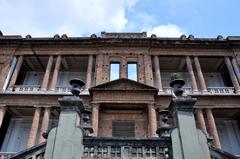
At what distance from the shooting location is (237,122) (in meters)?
17.9

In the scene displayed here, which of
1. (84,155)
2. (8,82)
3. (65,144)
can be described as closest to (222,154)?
(84,155)

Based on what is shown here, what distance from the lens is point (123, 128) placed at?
15.6 metres

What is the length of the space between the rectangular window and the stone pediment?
2.25m

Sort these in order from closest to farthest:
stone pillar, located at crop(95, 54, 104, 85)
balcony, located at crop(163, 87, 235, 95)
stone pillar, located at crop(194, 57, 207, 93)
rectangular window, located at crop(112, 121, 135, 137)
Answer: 1. rectangular window, located at crop(112, 121, 135, 137)
2. balcony, located at crop(163, 87, 235, 95)
3. stone pillar, located at crop(95, 54, 104, 85)
4. stone pillar, located at crop(194, 57, 207, 93)

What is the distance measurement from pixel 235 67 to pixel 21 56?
16600 millimetres

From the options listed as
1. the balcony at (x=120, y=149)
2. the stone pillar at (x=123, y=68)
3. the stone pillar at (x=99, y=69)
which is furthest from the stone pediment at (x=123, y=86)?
the balcony at (x=120, y=149)

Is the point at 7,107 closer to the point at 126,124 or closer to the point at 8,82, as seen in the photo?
the point at 8,82

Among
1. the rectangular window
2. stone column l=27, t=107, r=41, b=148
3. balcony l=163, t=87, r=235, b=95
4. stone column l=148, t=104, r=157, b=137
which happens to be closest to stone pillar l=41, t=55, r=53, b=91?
stone column l=27, t=107, r=41, b=148

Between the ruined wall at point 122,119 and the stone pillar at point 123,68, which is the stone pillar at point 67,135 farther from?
the stone pillar at point 123,68

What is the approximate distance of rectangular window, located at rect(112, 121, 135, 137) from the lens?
600 inches

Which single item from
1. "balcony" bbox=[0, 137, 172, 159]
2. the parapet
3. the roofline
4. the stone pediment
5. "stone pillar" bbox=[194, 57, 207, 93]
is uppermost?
the parapet

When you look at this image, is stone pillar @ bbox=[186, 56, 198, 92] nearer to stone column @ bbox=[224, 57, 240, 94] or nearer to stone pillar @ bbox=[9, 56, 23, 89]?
stone column @ bbox=[224, 57, 240, 94]

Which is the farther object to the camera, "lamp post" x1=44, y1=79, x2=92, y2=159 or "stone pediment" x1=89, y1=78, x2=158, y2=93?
"stone pediment" x1=89, y1=78, x2=158, y2=93

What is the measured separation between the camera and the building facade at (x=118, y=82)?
50.0 feet
